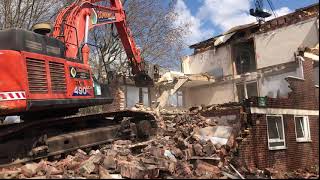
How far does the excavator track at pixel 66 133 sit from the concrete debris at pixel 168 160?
330mm

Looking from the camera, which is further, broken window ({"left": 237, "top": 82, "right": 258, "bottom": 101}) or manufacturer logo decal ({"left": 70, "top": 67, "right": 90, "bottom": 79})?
broken window ({"left": 237, "top": 82, "right": 258, "bottom": 101})

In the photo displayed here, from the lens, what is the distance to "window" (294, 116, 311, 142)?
1104 centimetres

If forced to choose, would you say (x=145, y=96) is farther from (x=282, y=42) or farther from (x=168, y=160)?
→ (x=168, y=160)

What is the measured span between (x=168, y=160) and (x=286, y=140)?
142 inches

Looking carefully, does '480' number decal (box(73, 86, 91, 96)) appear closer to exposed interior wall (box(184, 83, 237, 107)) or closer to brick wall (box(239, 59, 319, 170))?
brick wall (box(239, 59, 319, 170))

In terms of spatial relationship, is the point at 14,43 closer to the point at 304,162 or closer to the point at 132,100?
the point at 304,162

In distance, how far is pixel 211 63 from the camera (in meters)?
29.9

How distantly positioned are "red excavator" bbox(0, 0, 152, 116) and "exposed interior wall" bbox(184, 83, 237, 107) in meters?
13.5

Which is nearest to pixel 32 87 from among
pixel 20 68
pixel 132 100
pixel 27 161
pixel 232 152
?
pixel 20 68

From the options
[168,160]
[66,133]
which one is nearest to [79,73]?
[66,133]

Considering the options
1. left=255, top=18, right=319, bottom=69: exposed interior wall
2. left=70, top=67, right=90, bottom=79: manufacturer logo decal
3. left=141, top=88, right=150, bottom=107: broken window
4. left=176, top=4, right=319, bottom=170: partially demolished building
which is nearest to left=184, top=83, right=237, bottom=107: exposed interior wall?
left=176, top=4, right=319, bottom=170: partially demolished building

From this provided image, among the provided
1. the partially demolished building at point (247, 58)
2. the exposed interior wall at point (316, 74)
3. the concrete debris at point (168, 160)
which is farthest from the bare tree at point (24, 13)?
the exposed interior wall at point (316, 74)

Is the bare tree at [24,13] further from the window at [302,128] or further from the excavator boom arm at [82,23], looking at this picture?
the window at [302,128]

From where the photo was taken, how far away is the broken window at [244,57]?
1086 inches
